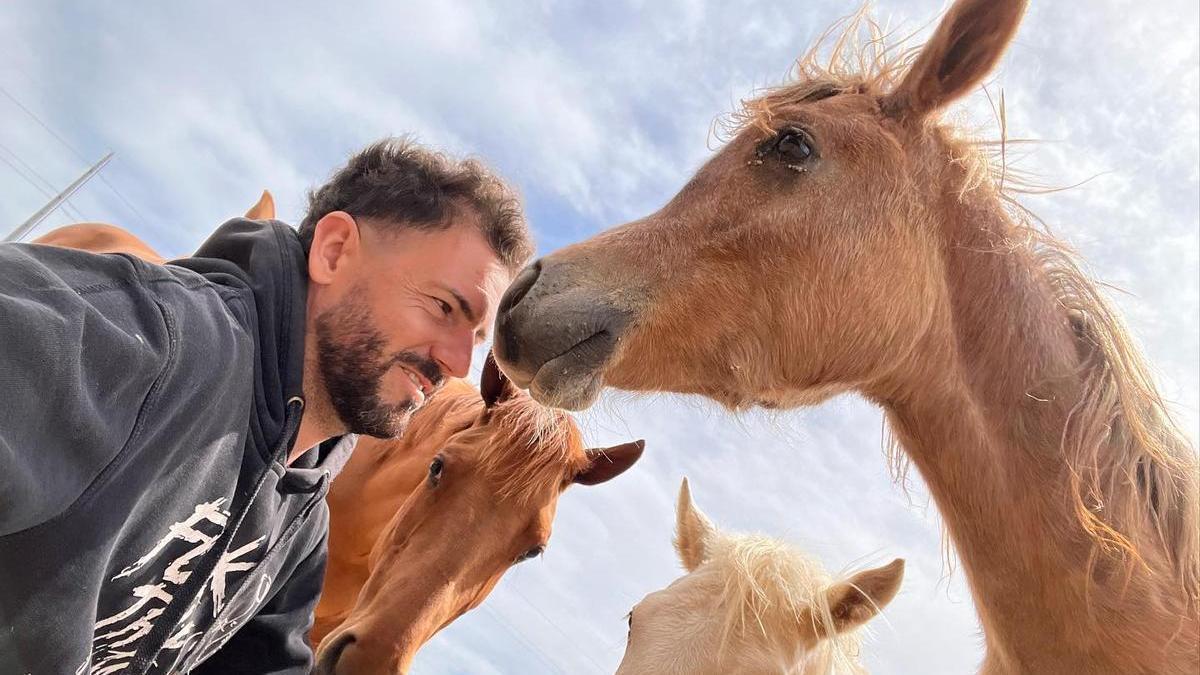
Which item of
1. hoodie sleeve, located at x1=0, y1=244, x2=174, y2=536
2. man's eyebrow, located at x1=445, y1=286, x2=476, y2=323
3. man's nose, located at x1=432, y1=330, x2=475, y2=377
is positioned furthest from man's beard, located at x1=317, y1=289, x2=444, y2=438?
hoodie sleeve, located at x1=0, y1=244, x2=174, y2=536

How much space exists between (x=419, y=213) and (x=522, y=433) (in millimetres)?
1433

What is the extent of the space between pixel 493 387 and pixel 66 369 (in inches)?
103

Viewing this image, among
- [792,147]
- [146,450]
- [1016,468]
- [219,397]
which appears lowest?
[146,450]

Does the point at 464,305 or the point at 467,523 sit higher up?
the point at 464,305

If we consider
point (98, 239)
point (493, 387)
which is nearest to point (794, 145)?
point (493, 387)

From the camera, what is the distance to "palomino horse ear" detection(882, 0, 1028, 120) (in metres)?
1.79

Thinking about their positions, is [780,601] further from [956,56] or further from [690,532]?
[956,56]

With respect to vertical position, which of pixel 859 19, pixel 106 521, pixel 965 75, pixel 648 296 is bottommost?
pixel 106 521

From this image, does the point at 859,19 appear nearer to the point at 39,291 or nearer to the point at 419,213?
the point at 419,213

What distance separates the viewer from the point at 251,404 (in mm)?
1978

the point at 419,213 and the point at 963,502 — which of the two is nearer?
the point at 963,502

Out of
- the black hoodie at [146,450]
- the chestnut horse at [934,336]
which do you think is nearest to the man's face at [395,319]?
the black hoodie at [146,450]

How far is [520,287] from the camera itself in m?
1.86

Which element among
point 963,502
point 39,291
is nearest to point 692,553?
point 963,502
